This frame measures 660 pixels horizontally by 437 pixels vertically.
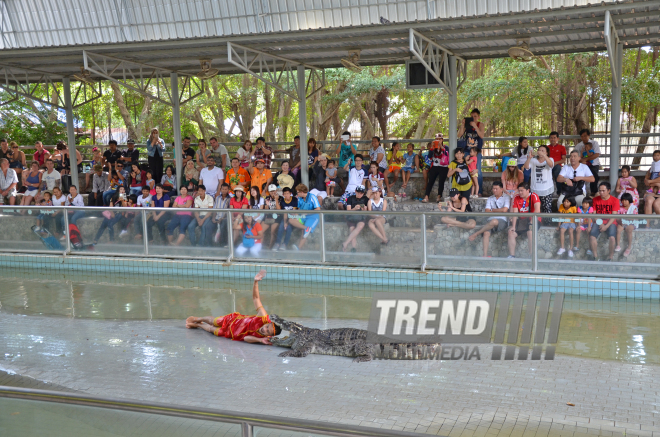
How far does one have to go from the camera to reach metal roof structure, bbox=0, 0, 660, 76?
34.1ft

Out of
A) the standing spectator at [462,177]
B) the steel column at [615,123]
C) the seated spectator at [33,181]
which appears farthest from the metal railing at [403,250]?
the steel column at [615,123]

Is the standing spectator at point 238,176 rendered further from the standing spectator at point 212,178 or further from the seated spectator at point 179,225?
the seated spectator at point 179,225

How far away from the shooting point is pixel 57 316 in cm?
839

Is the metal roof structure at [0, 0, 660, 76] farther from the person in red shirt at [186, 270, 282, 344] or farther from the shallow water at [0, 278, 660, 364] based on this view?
the person in red shirt at [186, 270, 282, 344]

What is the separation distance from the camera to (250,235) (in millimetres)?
10414

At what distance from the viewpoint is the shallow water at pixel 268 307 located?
21.8 ft

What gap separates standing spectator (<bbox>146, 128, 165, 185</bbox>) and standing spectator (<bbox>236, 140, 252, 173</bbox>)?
7.59 ft

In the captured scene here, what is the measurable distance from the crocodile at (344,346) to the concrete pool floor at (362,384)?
0.10 m

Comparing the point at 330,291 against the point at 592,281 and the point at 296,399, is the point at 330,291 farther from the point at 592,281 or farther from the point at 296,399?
the point at 296,399

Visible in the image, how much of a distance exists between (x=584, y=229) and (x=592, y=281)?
0.71 metres

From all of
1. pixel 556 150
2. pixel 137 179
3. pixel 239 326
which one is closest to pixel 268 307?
pixel 239 326

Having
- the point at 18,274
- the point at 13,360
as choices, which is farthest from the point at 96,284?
the point at 13,360

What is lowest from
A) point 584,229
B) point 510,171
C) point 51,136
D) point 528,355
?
point 528,355

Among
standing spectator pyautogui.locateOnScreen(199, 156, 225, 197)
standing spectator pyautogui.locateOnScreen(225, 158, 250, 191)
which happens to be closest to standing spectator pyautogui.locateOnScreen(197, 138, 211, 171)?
standing spectator pyautogui.locateOnScreen(199, 156, 225, 197)
